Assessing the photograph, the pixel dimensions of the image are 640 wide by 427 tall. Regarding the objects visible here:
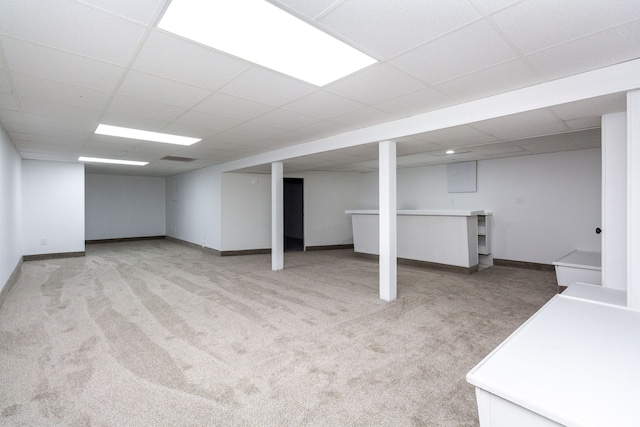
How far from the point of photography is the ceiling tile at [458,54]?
78.2 inches

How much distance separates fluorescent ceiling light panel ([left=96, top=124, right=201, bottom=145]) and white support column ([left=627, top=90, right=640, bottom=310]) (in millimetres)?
5074

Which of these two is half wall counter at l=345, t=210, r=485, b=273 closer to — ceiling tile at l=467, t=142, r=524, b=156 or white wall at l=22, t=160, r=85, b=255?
ceiling tile at l=467, t=142, r=524, b=156

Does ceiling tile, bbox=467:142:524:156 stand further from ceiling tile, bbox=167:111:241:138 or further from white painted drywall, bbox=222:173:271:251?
white painted drywall, bbox=222:173:271:251

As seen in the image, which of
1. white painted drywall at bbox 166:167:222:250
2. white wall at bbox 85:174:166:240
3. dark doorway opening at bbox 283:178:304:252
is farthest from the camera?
dark doorway opening at bbox 283:178:304:252

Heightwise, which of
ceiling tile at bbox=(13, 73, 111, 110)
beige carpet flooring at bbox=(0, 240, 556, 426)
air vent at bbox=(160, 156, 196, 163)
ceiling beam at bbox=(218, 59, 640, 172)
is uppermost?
air vent at bbox=(160, 156, 196, 163)

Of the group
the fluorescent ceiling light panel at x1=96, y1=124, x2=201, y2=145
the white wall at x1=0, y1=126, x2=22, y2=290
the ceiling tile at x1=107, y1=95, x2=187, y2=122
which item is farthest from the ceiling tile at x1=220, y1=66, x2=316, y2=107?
the white wall at x1=0, y1=126, x2=22, y2=290

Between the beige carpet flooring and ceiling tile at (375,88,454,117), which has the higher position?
ceiling tile at (375,88,454,117)

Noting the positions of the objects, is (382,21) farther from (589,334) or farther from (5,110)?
(5,110)

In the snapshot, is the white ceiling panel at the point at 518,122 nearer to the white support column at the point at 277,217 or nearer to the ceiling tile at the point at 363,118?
the ceiling tile at the point at 363,118

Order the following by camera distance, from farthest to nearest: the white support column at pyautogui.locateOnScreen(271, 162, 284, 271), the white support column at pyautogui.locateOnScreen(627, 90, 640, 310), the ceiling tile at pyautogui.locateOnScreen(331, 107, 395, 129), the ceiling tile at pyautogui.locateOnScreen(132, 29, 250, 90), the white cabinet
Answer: the white support column at pyautogui.locateOnScreen(271, 162, 284, 271) → the ceiling tile at pyautogui.locateOnScreen(331, 107, 395, 129) → the white support column at pyautogui.locateOnScreen(627, 90, 640, 310) → the ceiling tile at pyautogui.locateOnScreen(132, 29, 250, 90) → the white cabinet

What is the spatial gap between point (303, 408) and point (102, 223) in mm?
11204

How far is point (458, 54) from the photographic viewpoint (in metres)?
2.23

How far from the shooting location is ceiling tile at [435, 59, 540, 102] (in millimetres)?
2465

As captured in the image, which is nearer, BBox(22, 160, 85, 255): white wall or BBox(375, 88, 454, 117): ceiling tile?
BBox(375, 88, 454, 117): ceiling tile
